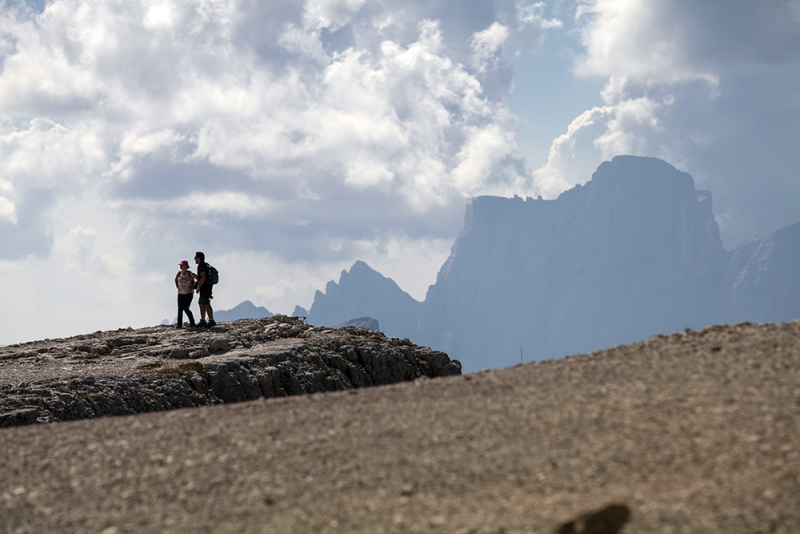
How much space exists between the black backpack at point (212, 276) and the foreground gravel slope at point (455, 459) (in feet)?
63.3

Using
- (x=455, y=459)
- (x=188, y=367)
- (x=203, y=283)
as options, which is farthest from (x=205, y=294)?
(x=455, y=459)

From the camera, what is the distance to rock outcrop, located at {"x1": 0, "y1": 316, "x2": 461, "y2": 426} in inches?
870

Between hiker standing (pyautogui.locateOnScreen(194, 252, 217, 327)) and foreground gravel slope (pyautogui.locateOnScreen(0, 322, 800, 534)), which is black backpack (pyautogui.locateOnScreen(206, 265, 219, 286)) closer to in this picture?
hiker standing (pyautogui.locateOnScreen(194, 252, 217, 327))

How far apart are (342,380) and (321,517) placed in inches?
911

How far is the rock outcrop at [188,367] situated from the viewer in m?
22.1

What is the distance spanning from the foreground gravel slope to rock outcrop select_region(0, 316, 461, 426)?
9207mm

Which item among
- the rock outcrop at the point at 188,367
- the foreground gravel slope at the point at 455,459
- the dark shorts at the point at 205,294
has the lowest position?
the foreground gravel slope at the point at 455,459

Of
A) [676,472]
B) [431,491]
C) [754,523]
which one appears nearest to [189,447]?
[431,491]

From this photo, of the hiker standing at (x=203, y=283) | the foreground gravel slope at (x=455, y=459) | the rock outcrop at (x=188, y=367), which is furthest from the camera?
the hiker standing at (x=203, y=283)

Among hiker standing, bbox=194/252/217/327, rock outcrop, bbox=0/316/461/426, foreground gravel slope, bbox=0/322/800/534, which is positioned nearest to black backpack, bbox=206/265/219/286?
hiker standing, bbox=194/252/217/327

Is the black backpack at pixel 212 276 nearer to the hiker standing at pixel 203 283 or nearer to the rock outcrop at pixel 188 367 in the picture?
the hiker standing at pixel 203 283

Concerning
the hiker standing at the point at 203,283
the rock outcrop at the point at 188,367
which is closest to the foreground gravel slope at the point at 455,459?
the rock outcrop at the point at 188,367

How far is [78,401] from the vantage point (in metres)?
21.7

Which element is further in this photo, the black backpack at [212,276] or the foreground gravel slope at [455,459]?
the black backpack at [212,276]
